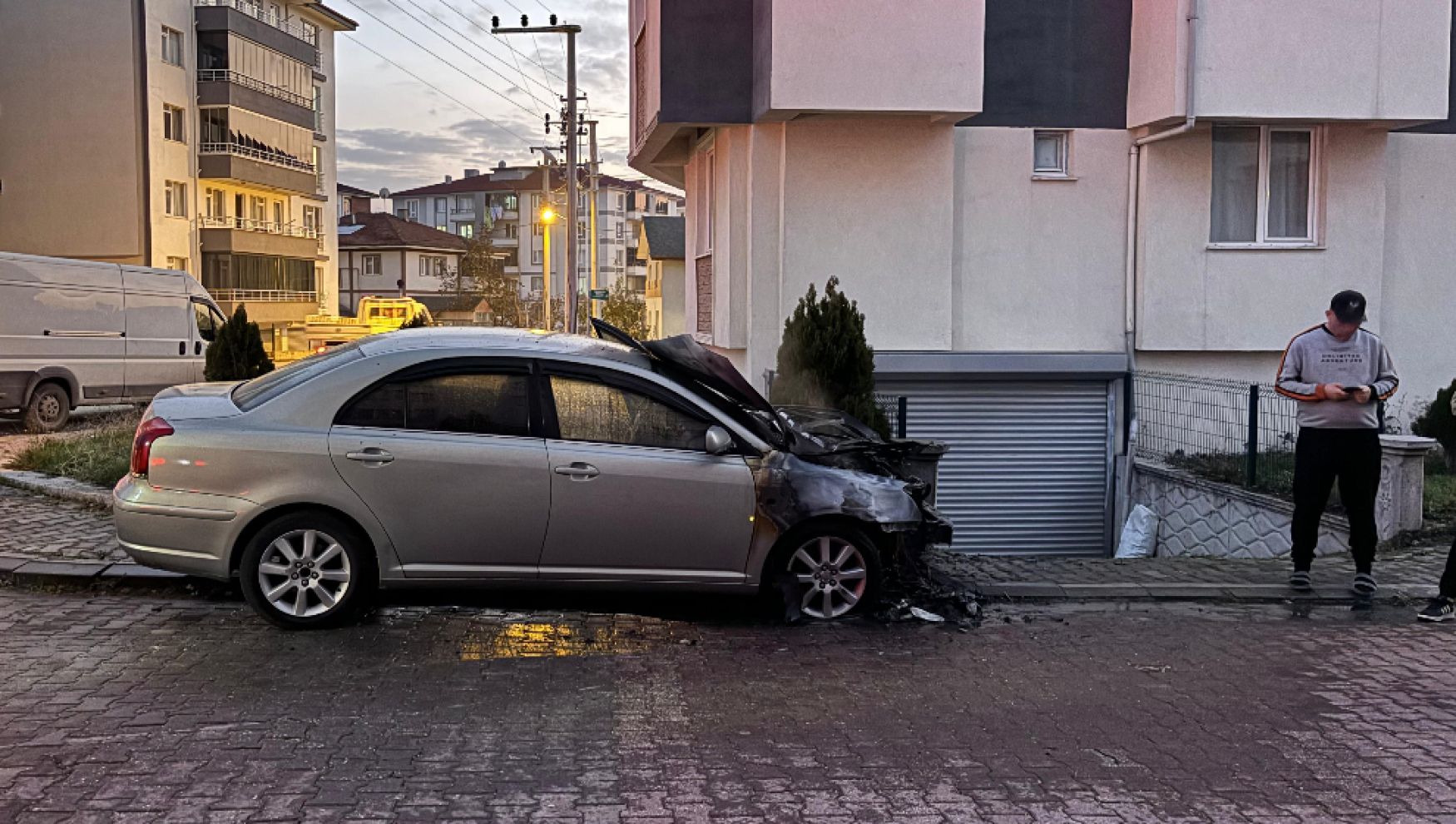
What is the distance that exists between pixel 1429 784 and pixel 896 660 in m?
2.52

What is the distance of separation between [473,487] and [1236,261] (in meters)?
10.3

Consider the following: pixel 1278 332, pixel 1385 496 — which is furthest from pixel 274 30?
pixel 1385 496

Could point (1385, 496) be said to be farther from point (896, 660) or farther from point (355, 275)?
point (355, 275)

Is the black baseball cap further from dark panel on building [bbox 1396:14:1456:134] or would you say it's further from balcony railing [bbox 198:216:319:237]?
balcony railing [bbox 198:216:319:237]

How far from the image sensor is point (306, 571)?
23.1 feet

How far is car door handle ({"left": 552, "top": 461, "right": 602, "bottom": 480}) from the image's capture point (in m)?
7.06

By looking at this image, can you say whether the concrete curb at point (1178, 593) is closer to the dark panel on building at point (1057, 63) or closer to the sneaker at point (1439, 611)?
the sneaker at point (1439, 611)

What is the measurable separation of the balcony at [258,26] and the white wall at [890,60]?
129 feet

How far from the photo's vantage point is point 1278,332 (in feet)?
47.7

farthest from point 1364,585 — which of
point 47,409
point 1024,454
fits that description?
point 47,409

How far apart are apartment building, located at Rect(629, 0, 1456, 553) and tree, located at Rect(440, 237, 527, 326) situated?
129ft

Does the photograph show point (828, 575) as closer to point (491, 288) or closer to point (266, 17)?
point (491, 288)

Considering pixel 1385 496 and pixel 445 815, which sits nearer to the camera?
pixel 445 815

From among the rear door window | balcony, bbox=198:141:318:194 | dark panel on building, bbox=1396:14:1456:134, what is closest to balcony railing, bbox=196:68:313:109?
balcony, bbox=198:141:318:194
